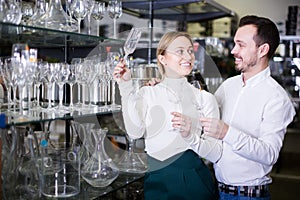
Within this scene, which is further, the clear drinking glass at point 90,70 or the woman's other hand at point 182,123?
the clear drinking glass at point 90,70

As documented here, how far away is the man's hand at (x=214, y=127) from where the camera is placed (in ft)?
4.47

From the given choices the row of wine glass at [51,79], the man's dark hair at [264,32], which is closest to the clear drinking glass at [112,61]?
the row of wine glass at [51,79]

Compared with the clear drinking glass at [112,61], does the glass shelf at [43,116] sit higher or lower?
lower

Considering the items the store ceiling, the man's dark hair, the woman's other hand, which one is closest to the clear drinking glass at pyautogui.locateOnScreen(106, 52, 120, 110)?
the woman's other hand

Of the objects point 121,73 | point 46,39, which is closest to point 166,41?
point 121,73

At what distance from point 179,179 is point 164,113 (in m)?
0.25

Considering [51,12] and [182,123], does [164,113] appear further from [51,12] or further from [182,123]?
[51,12]

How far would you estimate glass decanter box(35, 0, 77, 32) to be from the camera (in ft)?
4.20

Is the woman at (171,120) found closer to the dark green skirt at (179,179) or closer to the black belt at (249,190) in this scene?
the dark green skirt at (179,179)

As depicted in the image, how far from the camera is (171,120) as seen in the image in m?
1.47

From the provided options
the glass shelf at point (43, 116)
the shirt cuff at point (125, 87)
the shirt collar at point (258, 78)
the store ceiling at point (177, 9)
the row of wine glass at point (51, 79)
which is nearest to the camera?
the glass shelf at point (43, 116)

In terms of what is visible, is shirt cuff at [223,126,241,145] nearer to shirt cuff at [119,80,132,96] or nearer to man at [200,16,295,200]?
man at [200,16,295,200]

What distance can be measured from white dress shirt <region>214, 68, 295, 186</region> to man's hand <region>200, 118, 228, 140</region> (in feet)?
0.07

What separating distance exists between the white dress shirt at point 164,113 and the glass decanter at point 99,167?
12 cm
